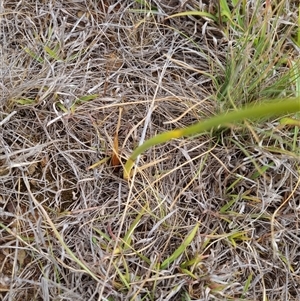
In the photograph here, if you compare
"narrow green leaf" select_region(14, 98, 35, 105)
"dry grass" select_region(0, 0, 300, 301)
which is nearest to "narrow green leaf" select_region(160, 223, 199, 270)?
Result: "dry grass" select_region(0, 0, 300, 301)

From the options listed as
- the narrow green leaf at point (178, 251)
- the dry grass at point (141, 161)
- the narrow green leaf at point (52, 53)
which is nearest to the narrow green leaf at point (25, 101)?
the dry grass at point (141, 161)

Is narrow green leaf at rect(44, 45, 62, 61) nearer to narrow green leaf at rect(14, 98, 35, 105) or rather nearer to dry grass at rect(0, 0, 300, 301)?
dry grass at rect(0, 0, 300, 301)

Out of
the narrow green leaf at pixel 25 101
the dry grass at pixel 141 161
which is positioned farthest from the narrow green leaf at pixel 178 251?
the narrow green leaf at pixel 25 101

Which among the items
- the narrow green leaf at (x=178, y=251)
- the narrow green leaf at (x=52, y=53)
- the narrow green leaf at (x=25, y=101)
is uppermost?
the narrow green leaf at (x=52, y=53)

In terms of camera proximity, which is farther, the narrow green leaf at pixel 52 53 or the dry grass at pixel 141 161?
the narrow green leaf at pixel 52 53

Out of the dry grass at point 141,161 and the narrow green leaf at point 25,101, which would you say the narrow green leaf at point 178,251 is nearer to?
the dry grass at point 141,161

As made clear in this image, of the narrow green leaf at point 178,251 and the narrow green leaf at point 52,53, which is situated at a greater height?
the narrow green leaf at point 52,53

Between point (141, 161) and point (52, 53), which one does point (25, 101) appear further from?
point (141, 161)

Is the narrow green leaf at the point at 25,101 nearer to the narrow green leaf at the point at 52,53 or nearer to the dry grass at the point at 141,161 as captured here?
the dry grass at the point at 141,161
